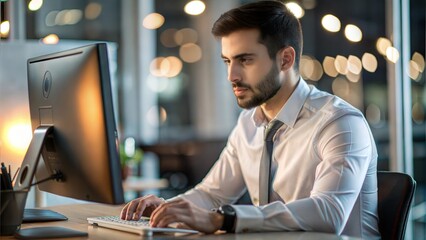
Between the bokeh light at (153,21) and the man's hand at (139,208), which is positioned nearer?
the man's hand at (139,208)

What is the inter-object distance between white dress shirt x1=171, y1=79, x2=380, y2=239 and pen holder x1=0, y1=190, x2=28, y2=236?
0.60 m

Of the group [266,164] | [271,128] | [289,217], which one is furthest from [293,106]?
[289,217]

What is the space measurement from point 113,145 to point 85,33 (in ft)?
22.4

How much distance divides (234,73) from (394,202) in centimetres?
64

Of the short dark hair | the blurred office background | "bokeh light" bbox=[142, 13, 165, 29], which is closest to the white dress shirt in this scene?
the short dark hair

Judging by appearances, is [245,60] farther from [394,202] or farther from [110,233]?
[110,233]

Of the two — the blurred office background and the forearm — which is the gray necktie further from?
the blurred office background

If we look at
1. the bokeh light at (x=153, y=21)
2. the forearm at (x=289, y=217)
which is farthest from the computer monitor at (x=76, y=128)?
the bokeh light at (x=153, y=21)

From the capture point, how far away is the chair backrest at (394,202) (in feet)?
7.41

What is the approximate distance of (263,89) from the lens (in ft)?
8.21

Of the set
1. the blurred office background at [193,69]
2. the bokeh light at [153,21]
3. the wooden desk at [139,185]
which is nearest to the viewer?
the blurred office background at [193,69]

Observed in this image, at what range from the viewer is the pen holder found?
6.74ft

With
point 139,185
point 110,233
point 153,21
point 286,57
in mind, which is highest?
point 153,21

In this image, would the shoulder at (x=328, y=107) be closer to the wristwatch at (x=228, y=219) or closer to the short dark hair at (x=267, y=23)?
the short dark hair at (x=267, y=23)
